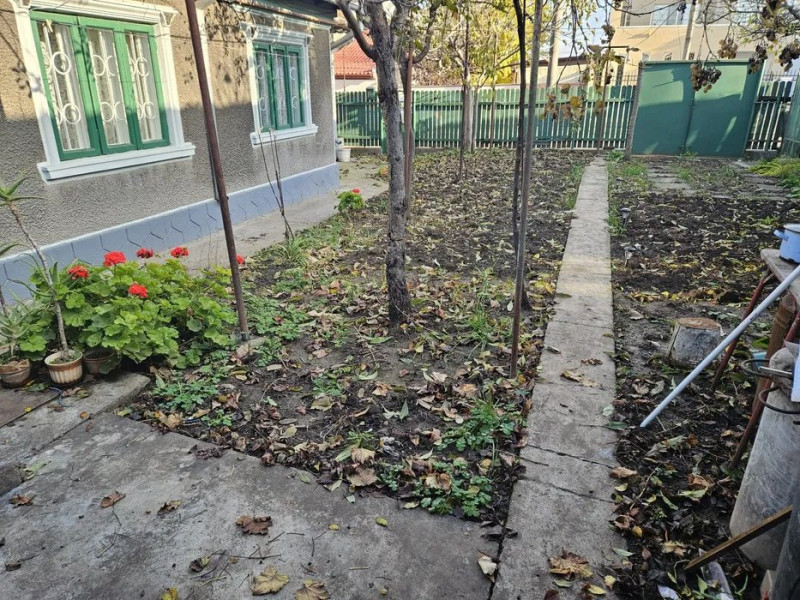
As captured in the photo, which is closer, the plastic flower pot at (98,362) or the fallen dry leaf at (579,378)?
the fallen dry leaf at (579,378)

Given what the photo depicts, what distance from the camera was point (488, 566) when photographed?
2150mm

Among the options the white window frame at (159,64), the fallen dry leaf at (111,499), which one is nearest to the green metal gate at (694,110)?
→ the white window frame at (159,64)

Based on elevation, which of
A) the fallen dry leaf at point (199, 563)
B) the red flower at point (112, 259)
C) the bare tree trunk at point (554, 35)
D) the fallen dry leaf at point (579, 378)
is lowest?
the fallen dry leaf at point (199, 563)

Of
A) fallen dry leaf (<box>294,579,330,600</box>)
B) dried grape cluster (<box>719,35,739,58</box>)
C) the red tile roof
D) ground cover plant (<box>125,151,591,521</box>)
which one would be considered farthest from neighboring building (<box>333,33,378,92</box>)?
fallen dry leaf (<box>294,579,330,600</box>)

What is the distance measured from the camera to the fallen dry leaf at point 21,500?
256 centimetres

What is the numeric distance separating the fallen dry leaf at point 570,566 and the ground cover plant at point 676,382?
137 millimetres

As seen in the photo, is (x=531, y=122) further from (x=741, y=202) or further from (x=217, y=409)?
(x=741, y=202)

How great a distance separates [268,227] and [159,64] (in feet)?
8.36

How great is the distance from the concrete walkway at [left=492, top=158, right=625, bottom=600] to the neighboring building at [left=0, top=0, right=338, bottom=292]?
475 centimetres

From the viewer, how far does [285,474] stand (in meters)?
2.74

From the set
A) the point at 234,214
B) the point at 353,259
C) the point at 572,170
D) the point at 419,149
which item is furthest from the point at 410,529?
the point at 419,149

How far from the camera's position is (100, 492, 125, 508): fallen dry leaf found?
254 cm

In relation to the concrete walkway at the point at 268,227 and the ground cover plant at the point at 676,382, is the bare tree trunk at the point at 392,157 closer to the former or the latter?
the ground cover plant at the point at 676,382

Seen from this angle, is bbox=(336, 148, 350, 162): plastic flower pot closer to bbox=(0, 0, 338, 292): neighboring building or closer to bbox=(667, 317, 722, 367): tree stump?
bbox=(0, 0, 338, 292): neighboring building
